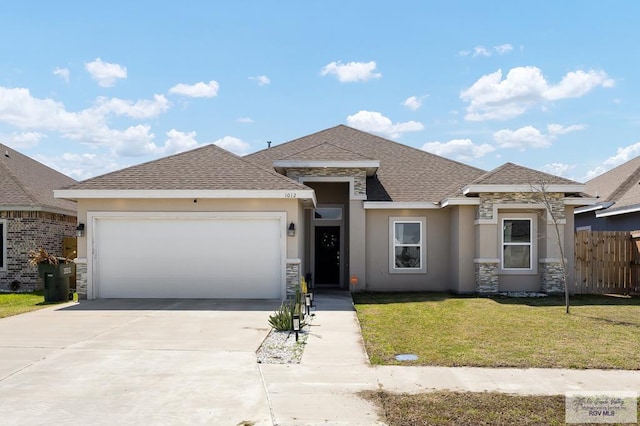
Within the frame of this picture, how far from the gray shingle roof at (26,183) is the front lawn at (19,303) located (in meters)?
2.81

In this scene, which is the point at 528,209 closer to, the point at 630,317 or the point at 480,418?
the point at 630,317

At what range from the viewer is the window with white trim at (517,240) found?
623 inches

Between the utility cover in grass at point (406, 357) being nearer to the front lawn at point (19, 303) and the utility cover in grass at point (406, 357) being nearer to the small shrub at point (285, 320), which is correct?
the small shrub at point (285, 320)

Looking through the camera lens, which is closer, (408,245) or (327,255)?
(408,245)

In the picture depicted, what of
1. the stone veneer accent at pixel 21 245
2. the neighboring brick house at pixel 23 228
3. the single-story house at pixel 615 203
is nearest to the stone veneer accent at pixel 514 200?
the single-story house at pixel 615 203

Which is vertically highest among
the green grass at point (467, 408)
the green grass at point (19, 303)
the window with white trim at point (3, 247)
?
the window with white trim at point (3, 247)

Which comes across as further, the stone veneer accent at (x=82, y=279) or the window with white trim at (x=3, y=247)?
the window with white trim at (x=3, y=247)

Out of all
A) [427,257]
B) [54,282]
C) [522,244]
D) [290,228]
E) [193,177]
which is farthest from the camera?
[427,257]

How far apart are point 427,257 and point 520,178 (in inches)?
145

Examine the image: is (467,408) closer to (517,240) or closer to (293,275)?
(293,275)

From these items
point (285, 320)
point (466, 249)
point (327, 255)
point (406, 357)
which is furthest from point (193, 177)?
point (406, 357)

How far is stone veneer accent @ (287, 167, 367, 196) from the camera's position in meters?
16.9

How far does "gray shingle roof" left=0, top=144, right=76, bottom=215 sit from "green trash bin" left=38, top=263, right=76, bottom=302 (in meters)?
3.64

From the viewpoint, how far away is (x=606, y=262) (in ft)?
54.1
